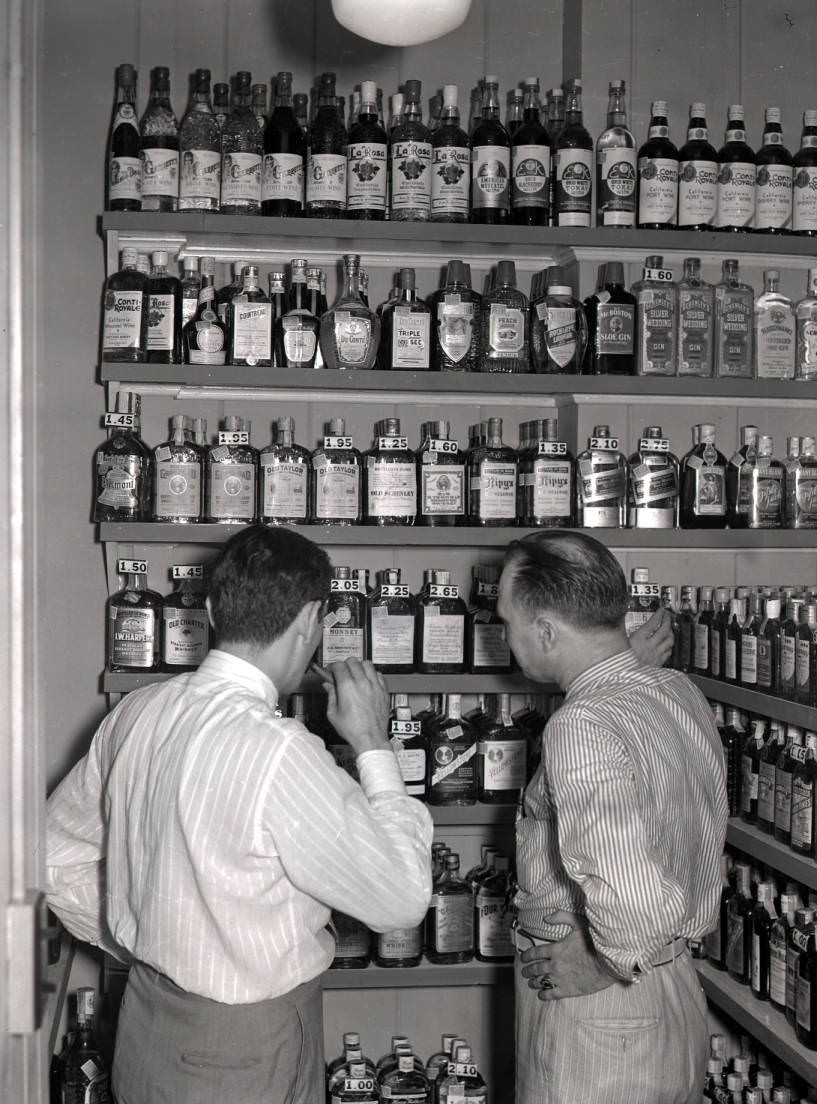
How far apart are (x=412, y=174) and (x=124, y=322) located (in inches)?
30.3

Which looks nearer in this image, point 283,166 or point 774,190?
point 283,166

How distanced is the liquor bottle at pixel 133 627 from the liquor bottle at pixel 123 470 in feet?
0.45

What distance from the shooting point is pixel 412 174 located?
2.81 meters

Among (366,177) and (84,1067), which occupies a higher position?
(366,177)

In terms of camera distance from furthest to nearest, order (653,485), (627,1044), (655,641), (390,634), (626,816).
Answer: (653,485) < (390,634) < (655,641) < (627,1044) < (626,816)

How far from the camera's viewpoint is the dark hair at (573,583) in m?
1.83

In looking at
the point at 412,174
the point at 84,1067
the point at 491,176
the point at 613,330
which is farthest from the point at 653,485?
the point at 84,1067

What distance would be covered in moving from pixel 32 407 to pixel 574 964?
1.30m

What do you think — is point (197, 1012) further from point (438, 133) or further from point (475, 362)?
point (438, 133)

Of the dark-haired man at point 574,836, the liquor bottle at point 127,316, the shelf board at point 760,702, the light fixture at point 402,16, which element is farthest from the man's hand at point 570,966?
the liquor bottle at point 127,316

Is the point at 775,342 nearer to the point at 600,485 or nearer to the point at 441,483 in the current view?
the point at 600,485

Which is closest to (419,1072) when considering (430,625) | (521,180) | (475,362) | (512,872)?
(512,872)

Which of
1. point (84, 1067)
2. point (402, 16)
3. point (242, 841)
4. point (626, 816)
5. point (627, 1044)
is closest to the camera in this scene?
point (242, 841)

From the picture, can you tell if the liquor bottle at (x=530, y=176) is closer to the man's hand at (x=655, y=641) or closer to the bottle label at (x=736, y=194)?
the bottle label at (x=736, y=194)
